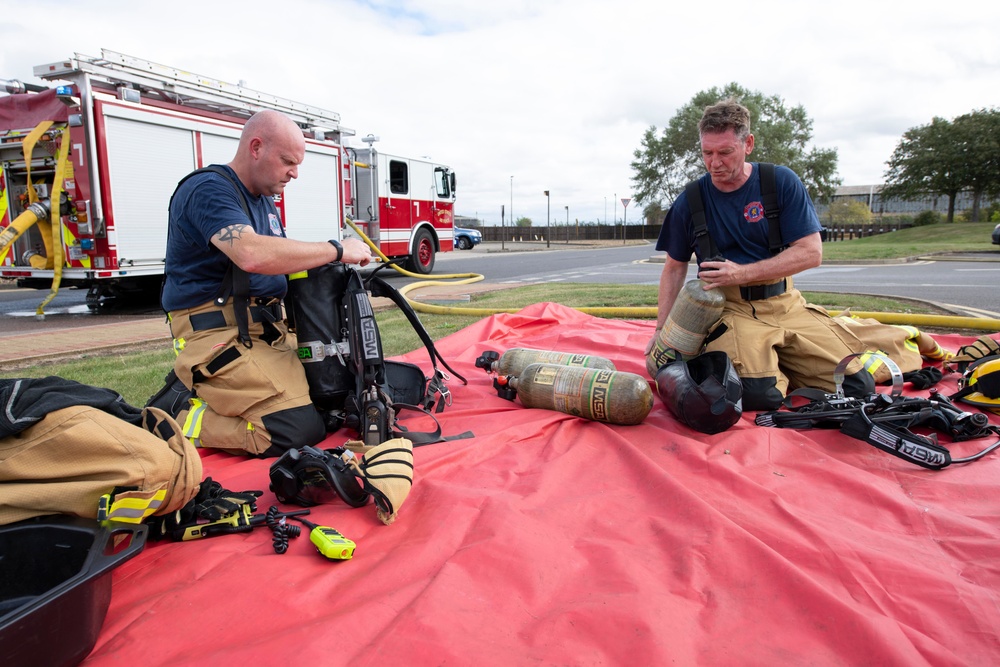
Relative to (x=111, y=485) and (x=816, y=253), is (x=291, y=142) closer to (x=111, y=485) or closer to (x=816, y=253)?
(x=111, y=485)

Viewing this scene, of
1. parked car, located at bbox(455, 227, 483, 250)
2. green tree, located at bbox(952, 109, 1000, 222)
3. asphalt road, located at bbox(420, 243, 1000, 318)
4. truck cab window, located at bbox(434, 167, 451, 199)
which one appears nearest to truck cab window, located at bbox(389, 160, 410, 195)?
truck cab window, located at bbox(434, 167, 451, 199)

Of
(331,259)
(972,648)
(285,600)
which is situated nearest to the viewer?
(972,648)

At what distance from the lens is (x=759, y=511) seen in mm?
2312

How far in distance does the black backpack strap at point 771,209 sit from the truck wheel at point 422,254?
37.8 ft

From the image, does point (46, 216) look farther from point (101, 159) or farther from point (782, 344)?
point (782, 344)

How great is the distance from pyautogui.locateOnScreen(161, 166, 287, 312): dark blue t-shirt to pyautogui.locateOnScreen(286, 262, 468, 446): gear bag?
24cm

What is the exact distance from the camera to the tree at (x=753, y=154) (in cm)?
5325

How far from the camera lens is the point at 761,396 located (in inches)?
135

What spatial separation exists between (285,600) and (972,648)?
1.82 metres

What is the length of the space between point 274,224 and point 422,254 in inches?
465

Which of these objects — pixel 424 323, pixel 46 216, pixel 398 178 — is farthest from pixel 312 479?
pixel 398 178

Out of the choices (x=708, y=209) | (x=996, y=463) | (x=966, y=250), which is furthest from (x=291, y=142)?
(x=966, y=250)

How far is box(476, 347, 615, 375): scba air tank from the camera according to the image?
375cm

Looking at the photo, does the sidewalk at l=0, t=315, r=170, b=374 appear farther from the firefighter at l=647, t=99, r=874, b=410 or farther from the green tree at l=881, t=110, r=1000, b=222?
the green tree at l=881, t=110, r=1000, b=222
